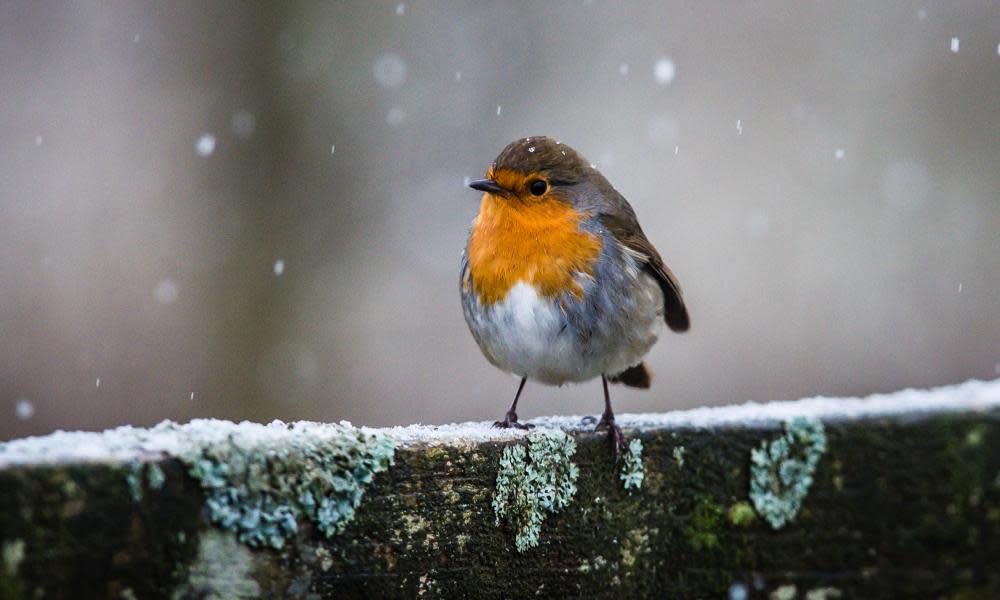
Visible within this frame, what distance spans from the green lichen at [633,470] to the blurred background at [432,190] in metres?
4.02

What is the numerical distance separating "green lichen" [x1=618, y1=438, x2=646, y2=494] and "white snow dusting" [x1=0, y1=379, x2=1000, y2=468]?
0.06m

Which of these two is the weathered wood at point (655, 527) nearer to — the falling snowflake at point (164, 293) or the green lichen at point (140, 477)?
the green lichen at point (140, 477)

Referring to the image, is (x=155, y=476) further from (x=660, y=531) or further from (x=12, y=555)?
(x=660, y=531)

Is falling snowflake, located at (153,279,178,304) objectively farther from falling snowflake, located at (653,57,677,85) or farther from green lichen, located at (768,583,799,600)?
green lichen, located at (768,583,799,600)

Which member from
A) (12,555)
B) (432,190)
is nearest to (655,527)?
(12,555)

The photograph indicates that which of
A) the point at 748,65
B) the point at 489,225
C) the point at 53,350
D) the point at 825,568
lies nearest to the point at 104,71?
the point at 53,350

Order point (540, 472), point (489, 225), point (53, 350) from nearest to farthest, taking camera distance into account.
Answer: point (540, 472) → point (489, 225) → point (53, 350)

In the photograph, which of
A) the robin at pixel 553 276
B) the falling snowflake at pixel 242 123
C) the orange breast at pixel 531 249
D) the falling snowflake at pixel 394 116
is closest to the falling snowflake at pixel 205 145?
the falling snowflake at pixel 242 123

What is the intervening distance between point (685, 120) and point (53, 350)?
485 cm

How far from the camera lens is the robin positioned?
2.62 m

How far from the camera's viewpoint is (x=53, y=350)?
4.89 metres

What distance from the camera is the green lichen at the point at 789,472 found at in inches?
53.8

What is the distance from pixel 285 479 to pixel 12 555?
1.15ft

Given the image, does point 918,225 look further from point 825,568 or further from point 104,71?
point 825,568
